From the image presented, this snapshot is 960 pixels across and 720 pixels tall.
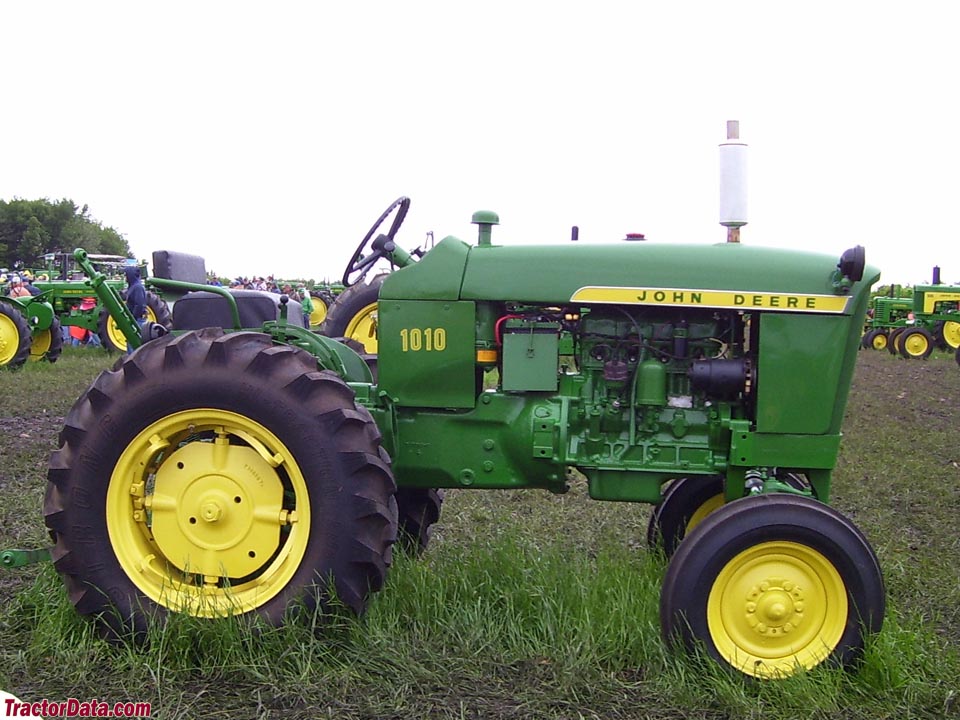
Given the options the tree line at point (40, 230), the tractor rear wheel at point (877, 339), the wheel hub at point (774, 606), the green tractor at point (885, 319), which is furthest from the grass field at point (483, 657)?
the tree line at point (40, 230)

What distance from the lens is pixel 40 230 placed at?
56531 mm

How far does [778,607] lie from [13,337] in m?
13.2

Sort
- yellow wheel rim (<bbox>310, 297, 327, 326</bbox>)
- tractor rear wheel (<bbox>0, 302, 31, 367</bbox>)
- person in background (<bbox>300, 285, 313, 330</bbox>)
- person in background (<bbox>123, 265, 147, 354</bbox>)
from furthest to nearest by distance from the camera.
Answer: yellow wheel rim (<bbox>310, 297, 327, 326</bbox>), tractor rear wheel (<bbox>0, 302, 31, 367</bbox>), person in background (<bbox>123, 265, 147, 354</bbox>), person in background (<bbox>300, 285, 313, 330</bbox>)

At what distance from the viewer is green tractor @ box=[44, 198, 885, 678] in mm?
3338

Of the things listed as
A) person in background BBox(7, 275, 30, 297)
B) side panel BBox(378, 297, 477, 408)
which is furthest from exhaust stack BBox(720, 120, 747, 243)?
person in background BBox(7, 275, 30, 297)

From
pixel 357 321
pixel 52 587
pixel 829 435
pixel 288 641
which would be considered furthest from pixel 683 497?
pixel 357 321

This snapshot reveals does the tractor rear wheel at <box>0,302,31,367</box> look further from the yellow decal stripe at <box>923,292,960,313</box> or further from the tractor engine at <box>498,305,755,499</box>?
the yellow decal stripe at <box>923,292,960,313</box>

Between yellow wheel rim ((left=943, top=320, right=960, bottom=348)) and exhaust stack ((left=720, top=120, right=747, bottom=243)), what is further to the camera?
yellow wheel rim ((left=943, top=320, right=960, bottom=348))

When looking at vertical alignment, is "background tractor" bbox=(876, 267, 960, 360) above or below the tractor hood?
below

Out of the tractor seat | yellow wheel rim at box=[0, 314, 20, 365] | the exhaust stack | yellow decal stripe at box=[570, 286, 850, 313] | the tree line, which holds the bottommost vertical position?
yellow wheel rim at box=[0, 314, 20, 365]

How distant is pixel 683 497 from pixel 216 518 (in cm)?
224

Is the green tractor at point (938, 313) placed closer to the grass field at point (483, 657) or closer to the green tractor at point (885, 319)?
the green tractor at point (885, 319)

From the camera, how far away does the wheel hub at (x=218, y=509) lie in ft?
11.6

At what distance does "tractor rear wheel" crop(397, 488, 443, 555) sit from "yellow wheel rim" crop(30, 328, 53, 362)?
12.4 m
